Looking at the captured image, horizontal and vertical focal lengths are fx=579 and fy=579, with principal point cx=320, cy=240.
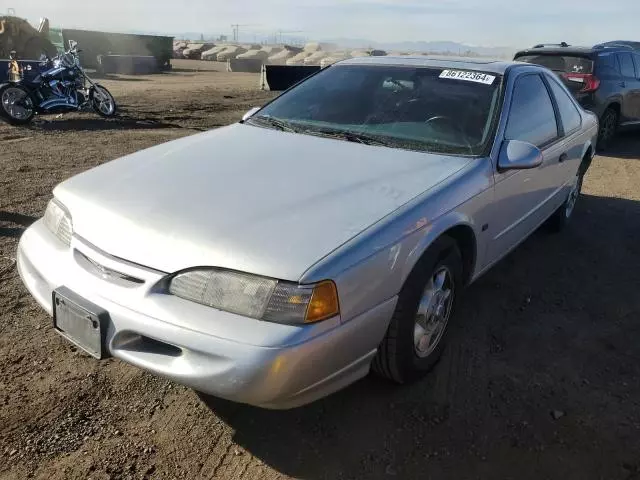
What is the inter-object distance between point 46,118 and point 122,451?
9.51 meters

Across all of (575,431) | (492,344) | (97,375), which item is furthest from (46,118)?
(575,431)

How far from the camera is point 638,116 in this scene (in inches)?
395

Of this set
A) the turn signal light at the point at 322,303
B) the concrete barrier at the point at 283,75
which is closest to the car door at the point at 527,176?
the turn signal light at the point at 322,303

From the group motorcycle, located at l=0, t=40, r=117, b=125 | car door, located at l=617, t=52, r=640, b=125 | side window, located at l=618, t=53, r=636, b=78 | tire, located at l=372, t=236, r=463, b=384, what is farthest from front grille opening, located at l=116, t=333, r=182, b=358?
side window, located at l=618, t=53, r=636, b=78

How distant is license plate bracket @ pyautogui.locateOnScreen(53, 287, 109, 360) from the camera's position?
7.26 feet

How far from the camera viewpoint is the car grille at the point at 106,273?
2.23m

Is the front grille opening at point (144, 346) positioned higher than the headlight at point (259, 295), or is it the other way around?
the headlight at point (259, 295)

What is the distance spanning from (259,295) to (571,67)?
28.2 feet

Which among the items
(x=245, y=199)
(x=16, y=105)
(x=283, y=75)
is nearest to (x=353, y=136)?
(x=245, y=199)

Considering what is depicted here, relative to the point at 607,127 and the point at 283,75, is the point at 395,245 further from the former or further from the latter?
the point at 283,75

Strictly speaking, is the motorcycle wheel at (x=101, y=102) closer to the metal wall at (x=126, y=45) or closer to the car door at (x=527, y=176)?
the car door at (x=527, y=176)

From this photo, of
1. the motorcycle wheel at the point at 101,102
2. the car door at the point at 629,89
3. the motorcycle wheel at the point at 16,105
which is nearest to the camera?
the motorcycle wheel at the point at 16,105

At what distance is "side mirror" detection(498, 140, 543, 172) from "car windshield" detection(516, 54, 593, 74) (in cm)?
634

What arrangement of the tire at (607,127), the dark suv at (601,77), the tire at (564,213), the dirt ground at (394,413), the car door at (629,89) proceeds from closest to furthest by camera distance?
1. the dirt ground at (394,413)
2. the tire at (564,213)
3. the dark suv at (601,77)
4. the tire at (607,127)
5. the car door at (629,89)
